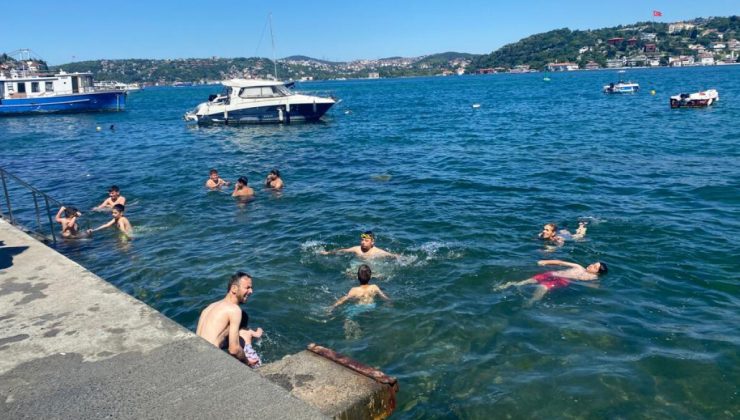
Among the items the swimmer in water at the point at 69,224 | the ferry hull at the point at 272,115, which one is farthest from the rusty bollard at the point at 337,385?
the ferry hull at the point at 272,115

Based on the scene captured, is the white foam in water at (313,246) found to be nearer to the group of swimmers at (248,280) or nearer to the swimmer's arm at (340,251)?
the swimmer's arm at (340,251)

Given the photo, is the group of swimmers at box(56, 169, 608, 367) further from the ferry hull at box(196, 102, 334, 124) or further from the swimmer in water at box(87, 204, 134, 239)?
the ferry hull at box(196, 102, 334, 124)

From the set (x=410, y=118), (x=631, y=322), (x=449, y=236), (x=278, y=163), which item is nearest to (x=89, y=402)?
(x=631, y=322)

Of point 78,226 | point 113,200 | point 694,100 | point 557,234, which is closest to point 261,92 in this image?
point 113,200

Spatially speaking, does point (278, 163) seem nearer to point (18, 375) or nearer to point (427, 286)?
point (427, 286)

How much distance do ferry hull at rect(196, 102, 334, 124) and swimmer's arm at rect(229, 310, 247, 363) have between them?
37293 millimetres

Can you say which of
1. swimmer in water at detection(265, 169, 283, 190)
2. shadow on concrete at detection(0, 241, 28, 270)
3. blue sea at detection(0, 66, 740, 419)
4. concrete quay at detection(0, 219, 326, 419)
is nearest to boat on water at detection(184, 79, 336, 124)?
blue sea at detection(0, 66, 740, 419)

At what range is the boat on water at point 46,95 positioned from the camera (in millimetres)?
59594

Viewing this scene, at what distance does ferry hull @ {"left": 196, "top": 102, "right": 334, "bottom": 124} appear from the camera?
42.1 meters

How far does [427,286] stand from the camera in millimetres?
10648

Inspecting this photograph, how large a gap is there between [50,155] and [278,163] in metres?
15.4

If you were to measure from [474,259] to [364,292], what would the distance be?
3.39m

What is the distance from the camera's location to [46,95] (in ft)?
198

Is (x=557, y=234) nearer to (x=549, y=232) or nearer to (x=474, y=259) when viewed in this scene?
(x=549, y=232)
